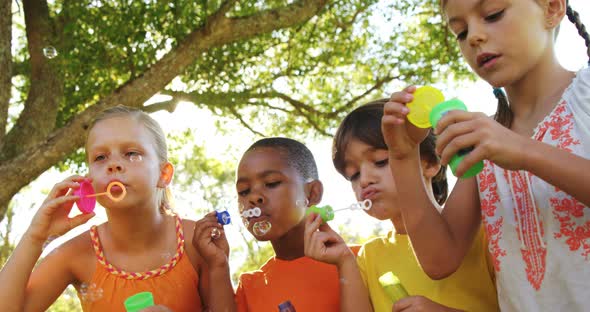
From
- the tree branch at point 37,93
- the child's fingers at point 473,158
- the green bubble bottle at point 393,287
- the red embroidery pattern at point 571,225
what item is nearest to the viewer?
the child's fingers at point 473,158

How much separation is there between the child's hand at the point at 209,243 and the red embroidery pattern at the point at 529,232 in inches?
46.0

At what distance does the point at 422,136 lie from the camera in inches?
65.7

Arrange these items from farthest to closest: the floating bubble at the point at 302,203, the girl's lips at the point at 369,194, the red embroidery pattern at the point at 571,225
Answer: the floating bubble at the point at 302,203 < the girl's lips at the point at 369,194 < the red embroidery pattern at the point at 571,225

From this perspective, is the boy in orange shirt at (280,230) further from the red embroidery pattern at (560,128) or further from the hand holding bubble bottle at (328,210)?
the red embroidery pattern at (560,128)

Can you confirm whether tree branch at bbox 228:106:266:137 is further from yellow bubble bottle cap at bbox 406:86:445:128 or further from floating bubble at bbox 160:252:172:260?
yellow bubble bottle cap at bbox 406:86:445:128

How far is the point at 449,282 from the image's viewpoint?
2.00m

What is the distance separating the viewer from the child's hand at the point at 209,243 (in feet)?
7.79

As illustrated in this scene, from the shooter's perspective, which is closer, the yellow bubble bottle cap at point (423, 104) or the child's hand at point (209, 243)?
the yellow bubble bottle cap at point (423, 104)

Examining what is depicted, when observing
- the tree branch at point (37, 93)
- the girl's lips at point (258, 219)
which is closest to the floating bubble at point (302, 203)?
the girl's lips at point (258, 219)

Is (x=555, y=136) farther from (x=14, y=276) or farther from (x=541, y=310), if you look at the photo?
(x=14, y=276)

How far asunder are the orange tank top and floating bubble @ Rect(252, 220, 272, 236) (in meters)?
0.30

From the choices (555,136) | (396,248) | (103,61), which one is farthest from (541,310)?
(103,61)

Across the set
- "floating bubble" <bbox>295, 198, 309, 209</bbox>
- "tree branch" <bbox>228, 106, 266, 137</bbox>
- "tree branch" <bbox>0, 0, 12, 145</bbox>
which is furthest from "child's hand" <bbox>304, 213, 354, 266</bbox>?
"tree branch" <bbox>228, 106, 266, 137</bbox>

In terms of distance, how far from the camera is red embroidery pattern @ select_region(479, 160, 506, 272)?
167cm
